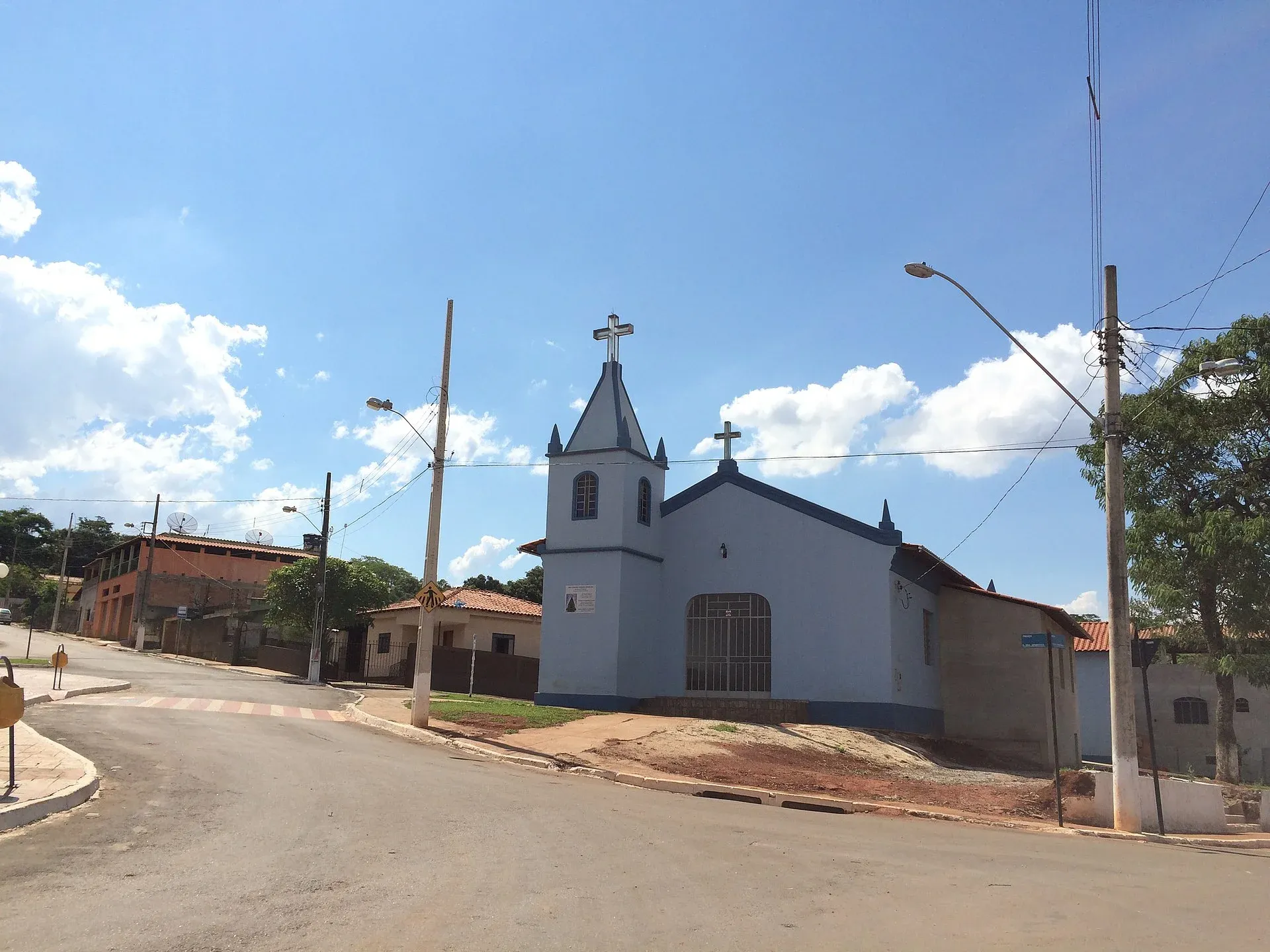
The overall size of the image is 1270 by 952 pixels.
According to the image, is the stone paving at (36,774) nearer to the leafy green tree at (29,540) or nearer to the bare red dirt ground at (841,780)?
the bare red dirt ground at (841,780)

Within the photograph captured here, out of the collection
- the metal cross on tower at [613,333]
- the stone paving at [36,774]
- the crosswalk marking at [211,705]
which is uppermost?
the metal cross on tower at [613,333]

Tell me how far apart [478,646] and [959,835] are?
98.1ft

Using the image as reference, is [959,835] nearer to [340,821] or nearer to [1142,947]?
[1142,947]

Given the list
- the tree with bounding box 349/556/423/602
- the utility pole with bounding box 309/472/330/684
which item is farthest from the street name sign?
the tree with bounding box 349/556/423/602

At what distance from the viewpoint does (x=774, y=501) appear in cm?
2564

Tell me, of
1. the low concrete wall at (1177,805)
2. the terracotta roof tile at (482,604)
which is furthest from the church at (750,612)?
the terracotta roof tile at (482,604)

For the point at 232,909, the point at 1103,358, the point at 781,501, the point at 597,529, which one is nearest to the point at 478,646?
the point at 597,529

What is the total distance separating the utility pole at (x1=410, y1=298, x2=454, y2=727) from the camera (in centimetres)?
2002

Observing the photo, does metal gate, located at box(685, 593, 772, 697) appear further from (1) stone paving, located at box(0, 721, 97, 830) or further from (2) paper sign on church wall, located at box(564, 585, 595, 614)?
(1) stone paving, located at box(0, 721, 97, 830)

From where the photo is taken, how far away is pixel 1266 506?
22406mm

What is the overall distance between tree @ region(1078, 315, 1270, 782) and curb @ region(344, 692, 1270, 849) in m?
10.7

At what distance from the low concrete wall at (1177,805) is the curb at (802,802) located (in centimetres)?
42

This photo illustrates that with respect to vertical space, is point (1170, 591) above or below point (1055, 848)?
above

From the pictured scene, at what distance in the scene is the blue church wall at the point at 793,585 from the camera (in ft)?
78.3
